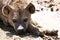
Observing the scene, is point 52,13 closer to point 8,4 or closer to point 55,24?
point 55,24

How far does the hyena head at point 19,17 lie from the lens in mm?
8016

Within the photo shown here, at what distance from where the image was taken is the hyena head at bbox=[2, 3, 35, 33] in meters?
8.02

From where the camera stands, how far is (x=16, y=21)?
26.7ft

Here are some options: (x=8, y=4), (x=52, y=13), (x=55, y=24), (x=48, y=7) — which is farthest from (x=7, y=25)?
(x=48, y=7)

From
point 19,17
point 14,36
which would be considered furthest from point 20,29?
point 19,17

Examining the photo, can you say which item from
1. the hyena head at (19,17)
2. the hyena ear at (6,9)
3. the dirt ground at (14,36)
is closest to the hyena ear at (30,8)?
the hyena head at (19,17)

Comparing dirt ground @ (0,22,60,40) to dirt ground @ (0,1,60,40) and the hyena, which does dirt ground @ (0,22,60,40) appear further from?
the hyena

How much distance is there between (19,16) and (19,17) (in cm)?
3

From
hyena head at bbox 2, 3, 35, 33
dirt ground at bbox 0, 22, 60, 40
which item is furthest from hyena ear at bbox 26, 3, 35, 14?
dirt ground at bbox 0, 22, 60, 40

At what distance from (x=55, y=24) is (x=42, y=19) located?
0.78 m

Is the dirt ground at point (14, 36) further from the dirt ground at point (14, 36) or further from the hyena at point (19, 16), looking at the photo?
the hyena at point (19, 16)

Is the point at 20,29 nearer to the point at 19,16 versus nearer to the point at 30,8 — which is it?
the point at 19,16

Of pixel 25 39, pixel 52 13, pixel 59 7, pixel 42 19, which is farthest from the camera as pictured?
pixel 59 7

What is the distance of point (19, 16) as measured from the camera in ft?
26.4
